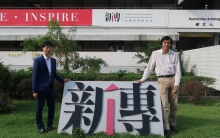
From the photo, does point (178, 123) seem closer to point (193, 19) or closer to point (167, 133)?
point (167, 133)

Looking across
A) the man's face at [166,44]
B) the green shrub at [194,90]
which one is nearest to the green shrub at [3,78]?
the man's face at [166,44]

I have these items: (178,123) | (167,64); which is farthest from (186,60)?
(167,64)

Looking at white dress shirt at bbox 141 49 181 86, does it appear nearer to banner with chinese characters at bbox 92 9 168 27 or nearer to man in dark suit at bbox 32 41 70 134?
man in dark suit at bbox 32 41 70 134

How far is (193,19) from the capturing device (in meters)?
15.0

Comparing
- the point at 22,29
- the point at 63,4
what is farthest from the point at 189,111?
the point at 63,4

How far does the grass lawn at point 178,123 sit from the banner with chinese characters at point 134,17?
8.71 metres

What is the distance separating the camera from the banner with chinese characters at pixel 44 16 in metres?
15.1

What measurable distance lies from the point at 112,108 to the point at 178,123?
1688mm

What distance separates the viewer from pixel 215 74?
877 cm

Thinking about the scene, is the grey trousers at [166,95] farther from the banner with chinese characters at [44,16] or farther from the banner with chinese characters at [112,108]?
the banner with chinese characters at [44,16]

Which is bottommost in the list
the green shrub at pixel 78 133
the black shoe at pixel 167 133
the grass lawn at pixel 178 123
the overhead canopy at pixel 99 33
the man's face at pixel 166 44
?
the grass lawn at pixel 178 123

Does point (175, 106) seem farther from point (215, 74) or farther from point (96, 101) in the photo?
point (215, 74)

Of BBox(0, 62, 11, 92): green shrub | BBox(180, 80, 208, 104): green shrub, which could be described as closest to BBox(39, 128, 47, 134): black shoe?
BBox(0, 62, 11, 92): green shrub

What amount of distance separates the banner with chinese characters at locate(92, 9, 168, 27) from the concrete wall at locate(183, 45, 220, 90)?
12.1 feet
